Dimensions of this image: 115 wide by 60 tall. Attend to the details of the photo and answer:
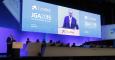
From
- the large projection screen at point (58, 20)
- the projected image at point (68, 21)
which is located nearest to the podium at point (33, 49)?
the large projection screen at point (58, 20)

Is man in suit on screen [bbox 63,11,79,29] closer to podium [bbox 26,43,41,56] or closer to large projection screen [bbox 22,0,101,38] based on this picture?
large projection screen [bbox 22,0,101,38]

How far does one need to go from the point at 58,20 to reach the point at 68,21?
17 cm

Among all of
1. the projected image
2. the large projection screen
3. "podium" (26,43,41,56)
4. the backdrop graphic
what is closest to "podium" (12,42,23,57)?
"podium" (26,43,41,56)

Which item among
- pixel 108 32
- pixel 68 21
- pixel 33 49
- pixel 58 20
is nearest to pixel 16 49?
pixel 33 49

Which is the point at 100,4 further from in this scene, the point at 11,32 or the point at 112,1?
the point at 11,32

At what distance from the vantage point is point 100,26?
3.40 metres

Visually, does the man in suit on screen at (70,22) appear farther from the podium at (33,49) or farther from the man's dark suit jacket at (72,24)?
the podium at (33,49)

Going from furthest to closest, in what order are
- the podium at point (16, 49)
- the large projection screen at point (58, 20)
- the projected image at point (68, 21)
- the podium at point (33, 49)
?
1. the projected image at point (68, 21)
2. the large projection screen at point (58, 20)
3. the podium at point (33, 49)
4. the podium at point (16, 49)

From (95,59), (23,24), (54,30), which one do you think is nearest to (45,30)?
(54,30)

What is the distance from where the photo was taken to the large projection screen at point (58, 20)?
2525mm

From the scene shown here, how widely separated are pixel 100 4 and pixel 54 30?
118cm

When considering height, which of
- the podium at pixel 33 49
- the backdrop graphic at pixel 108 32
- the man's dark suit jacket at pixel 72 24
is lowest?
the podium at pixel 33 49

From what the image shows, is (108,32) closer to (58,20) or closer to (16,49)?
(58,20)

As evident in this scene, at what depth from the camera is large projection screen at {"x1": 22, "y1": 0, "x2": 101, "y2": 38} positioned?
2.53m
